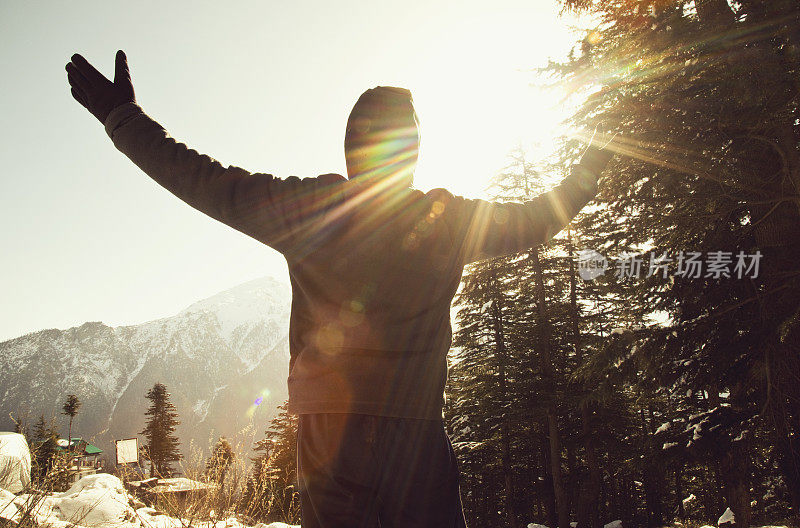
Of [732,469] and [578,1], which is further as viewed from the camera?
[578,1]

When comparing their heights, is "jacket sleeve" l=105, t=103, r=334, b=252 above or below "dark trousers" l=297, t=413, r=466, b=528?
above

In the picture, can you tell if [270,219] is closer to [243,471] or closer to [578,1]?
[243,471]

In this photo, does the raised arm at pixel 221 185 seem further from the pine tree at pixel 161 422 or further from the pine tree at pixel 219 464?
the pine tree at pixel 161 422

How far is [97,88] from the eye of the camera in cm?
134

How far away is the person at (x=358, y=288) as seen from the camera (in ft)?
3.75

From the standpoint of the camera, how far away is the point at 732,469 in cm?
600

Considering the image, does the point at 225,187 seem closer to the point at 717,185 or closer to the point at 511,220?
the point at 511,220

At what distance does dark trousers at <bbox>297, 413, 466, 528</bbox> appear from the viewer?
109cm

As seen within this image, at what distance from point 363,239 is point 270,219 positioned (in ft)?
0.91

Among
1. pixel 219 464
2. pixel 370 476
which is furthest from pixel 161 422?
pixel 370 476

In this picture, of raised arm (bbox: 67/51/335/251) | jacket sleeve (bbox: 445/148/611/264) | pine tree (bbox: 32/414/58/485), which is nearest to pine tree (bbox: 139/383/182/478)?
pine tree (bbox: 32/414/58/485)

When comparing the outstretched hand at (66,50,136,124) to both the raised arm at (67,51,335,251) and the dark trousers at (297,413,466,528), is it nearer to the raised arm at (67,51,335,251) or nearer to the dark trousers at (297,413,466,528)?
the raised arm at (67,51,335,251)

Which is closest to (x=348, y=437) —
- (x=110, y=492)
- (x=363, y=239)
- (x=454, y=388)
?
(x=363, y=239)

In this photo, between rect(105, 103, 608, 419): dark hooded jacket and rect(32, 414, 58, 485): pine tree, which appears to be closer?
rect(105, 103, 608, 419): dark hooded jacket
